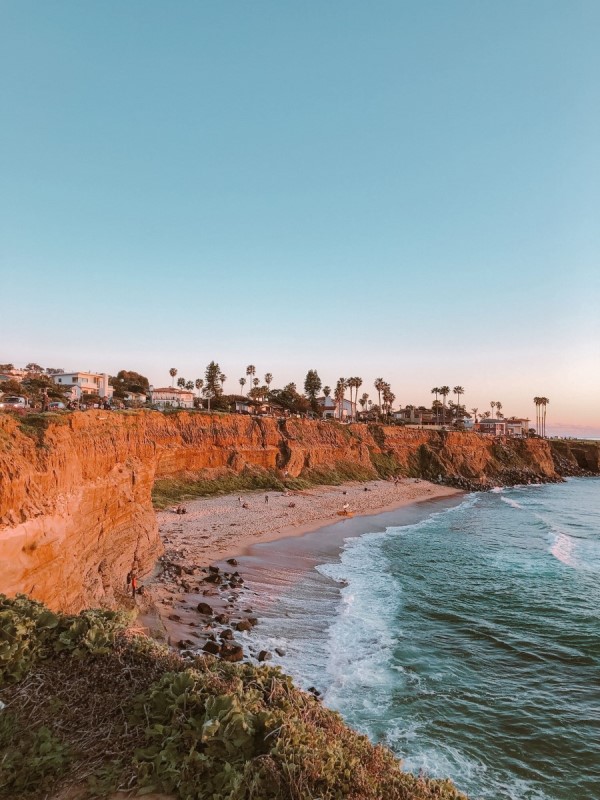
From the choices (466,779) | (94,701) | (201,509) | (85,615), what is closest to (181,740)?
(94,701)

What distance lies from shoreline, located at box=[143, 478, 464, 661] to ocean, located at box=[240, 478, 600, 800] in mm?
1249

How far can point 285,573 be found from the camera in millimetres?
26422

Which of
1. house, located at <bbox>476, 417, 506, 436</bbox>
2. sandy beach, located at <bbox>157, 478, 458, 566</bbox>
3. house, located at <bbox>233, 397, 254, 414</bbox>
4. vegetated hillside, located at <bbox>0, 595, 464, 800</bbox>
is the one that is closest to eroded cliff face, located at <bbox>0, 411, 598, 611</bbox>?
vegetated hillside, located at <bbox>0, 595, 464, 800</bbox>

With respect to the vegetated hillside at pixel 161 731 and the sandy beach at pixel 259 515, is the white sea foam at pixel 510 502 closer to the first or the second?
the sandy beach at pixel 259 515

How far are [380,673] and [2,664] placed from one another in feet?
42.4

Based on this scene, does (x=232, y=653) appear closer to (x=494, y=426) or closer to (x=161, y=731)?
(x=161, y=731)

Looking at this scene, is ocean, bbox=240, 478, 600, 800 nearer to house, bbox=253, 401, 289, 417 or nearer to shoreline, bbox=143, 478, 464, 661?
shoreline, bbox=143, 478, 464, 661

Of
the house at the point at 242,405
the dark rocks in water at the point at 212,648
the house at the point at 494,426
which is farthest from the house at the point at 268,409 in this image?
the house at the point at 494,426

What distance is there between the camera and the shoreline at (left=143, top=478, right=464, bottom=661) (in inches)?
695

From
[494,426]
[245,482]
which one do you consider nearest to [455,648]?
[245,482]

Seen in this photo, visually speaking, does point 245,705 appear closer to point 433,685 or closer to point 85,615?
point 85,615

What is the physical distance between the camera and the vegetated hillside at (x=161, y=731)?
5.33m

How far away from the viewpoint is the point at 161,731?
5.73 metres

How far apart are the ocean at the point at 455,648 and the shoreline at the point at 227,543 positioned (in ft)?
4.10
